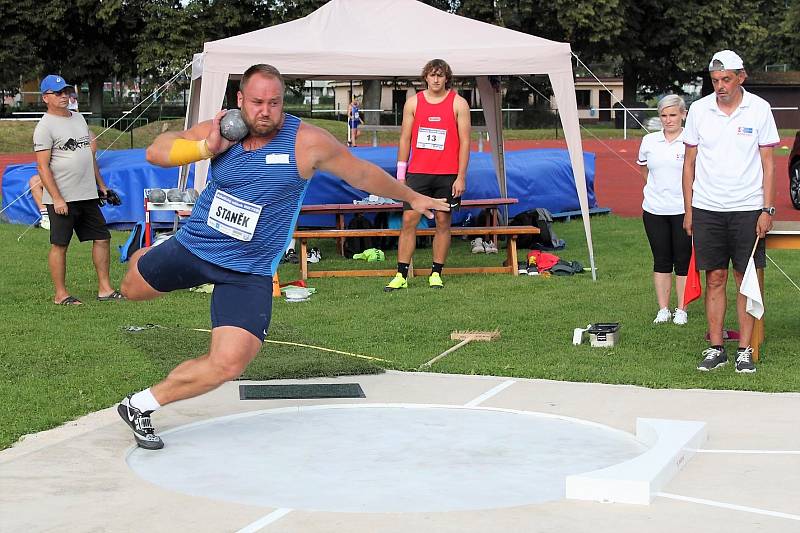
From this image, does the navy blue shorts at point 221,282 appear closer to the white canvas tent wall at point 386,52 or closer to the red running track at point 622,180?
the white canvas tent wall at point 386,52

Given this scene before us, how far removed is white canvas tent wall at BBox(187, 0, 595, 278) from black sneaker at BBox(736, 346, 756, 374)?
15.5ft

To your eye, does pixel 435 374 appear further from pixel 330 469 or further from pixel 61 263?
pixel 61 263

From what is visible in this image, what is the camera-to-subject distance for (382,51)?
13680mm

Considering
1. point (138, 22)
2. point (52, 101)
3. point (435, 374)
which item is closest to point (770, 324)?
point (435, 374)

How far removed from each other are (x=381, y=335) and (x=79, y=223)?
3534 millimetres

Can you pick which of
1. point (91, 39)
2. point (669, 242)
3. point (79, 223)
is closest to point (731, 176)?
point (669, 242)

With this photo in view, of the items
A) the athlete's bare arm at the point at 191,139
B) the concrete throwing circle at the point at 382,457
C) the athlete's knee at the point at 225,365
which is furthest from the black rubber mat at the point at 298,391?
the athlete's bare arm at the point at 191,139

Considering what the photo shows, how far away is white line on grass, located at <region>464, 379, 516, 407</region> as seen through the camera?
23.9 feet

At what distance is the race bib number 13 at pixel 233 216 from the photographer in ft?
19.8

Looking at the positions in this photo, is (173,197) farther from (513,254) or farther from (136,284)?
(136,284)

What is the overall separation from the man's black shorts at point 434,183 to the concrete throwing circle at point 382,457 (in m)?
5.57

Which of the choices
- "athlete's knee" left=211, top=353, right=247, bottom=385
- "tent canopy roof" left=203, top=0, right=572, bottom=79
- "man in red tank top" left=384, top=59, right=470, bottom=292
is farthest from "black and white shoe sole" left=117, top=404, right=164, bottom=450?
"tent canopy roof" left=203, top=0, right=572, bottom=79

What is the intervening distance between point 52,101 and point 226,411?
5.09 meters

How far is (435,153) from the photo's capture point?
1250cm
